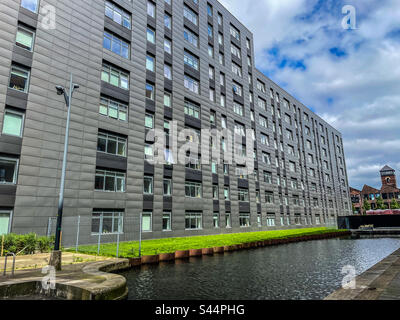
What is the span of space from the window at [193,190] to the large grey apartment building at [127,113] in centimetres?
14

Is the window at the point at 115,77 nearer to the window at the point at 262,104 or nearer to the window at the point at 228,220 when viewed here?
the window at the point at 228,220

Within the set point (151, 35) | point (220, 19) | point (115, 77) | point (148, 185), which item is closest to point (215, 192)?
point (148, 185)

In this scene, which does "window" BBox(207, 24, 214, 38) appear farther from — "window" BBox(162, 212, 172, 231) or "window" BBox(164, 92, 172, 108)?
"window" BBox(162, 212, 172, 231)

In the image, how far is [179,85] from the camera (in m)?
36.1

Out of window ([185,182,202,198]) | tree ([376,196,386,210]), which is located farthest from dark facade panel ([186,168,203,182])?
tree ([376,196,386,210])

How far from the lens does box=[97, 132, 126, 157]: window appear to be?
26538 mm

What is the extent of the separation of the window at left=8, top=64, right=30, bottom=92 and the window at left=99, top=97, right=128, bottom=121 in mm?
6632

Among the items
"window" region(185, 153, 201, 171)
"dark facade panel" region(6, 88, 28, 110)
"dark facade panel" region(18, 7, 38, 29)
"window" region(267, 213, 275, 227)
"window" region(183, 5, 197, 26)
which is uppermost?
"window" region(183, 5, 197, 26)

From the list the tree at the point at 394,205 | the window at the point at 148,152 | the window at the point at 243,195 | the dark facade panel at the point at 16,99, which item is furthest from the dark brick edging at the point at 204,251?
the tree at the point at 394,205

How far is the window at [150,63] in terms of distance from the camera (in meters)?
32.8

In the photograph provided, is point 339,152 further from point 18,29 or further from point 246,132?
point 18,29

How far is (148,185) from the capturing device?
30172 millimetres
